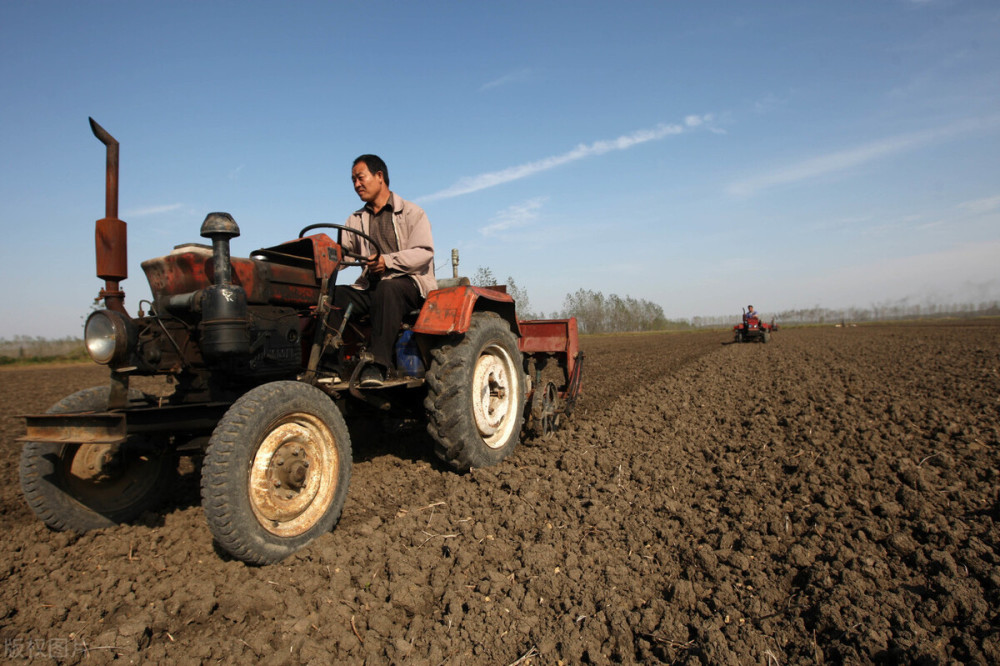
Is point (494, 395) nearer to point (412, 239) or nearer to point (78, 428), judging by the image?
point (412, 239)

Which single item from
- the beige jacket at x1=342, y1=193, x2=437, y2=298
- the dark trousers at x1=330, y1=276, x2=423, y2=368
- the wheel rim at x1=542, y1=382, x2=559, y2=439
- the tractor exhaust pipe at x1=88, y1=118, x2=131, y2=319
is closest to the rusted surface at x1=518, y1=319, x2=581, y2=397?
the wheel rim at x1=542, y1=382, x2=559, y2=439

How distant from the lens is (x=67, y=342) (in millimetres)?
31031

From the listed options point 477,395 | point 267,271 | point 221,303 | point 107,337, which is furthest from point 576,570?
point 107,337

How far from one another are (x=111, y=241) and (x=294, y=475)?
1.44 m

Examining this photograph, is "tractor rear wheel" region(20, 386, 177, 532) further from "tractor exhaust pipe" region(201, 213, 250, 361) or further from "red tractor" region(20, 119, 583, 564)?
"tractor exhaust pipe" region(201, 213, 250, 361)

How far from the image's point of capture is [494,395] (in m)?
4.23

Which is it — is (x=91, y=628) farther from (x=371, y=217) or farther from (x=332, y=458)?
(x=371, y=217)

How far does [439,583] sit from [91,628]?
4.38ft

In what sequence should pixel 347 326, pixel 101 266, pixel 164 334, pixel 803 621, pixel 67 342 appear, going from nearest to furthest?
pixel 803 621, pixel 101 266, pixel 164 334, pixel 347 326, pixel 67 342

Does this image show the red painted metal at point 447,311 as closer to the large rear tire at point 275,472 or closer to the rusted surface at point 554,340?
the large rear tire at point 275,472

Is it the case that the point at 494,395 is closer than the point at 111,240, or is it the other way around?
the point at 111,240

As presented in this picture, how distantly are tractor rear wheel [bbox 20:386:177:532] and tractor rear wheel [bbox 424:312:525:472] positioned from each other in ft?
5.10

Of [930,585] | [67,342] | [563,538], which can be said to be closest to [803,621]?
[930,585]

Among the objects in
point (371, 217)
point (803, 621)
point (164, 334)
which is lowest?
point (803, 621)
